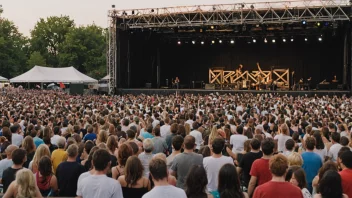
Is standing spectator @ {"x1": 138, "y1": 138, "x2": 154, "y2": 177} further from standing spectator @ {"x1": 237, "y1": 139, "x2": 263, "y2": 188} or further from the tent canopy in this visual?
the tent canopy

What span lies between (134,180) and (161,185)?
34.0 inches

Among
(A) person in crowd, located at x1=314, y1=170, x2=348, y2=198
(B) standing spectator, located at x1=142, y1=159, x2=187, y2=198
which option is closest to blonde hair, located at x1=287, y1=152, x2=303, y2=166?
(A) person in crowd, located at x1=314, y1=170, x2=348, y2=198

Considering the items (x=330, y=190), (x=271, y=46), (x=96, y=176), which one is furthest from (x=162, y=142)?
(x=271, y=46)

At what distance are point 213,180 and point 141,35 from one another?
101 ft

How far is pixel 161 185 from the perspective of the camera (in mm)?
4074

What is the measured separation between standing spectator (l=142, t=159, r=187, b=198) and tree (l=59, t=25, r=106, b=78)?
64842 millimetres

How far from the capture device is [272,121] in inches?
471

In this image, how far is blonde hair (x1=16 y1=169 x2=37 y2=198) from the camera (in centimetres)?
456

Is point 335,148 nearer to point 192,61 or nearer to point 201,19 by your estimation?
point 201,19

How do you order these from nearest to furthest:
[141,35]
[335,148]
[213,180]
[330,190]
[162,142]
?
1. [330,190]
2. [213,180]
3. [335,148]
4. [162,142]
5. [141,35]

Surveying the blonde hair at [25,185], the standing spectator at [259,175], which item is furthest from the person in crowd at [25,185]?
the standing spectator at [259,175]

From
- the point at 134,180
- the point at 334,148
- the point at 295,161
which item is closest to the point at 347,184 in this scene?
the point at 295,161

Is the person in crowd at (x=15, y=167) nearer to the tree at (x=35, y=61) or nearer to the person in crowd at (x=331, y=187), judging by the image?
the person in crowd at (x=331, y=187)

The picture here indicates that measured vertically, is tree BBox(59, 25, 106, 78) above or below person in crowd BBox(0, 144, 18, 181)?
above
